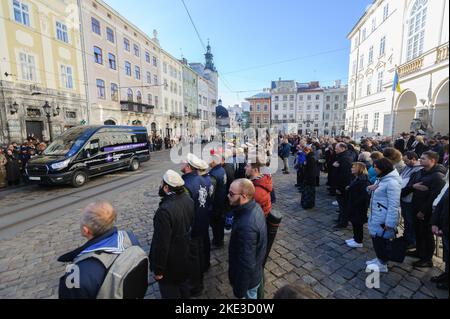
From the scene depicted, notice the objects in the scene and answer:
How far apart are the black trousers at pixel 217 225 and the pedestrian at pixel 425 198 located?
3180 millimetres

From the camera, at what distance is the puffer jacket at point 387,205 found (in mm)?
2930

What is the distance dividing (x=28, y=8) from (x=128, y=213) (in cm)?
1794

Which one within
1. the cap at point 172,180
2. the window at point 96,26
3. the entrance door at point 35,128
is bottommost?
the cap at point 172,180

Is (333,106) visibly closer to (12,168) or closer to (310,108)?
(310,108)

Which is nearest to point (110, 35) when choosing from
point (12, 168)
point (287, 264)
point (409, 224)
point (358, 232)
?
point (12, 168)

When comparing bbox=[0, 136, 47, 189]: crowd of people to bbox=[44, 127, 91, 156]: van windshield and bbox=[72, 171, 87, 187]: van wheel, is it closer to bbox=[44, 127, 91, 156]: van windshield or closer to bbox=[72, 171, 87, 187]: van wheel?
bbox=[44, 127, 91, 156]: van windshield

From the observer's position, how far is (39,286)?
308 centimetres

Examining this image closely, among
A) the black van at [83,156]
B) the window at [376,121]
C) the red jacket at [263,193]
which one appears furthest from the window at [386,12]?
the red jacket at [263,193]

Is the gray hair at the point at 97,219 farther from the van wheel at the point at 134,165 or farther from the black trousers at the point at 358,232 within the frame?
the van wheel at the point at 134,165

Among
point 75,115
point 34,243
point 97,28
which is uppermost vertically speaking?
point 97,28

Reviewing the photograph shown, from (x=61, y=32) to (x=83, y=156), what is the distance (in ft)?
47.5

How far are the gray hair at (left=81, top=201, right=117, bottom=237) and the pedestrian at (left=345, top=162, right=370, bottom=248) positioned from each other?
12.9 feet

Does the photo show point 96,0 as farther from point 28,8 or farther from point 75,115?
point 75,115
